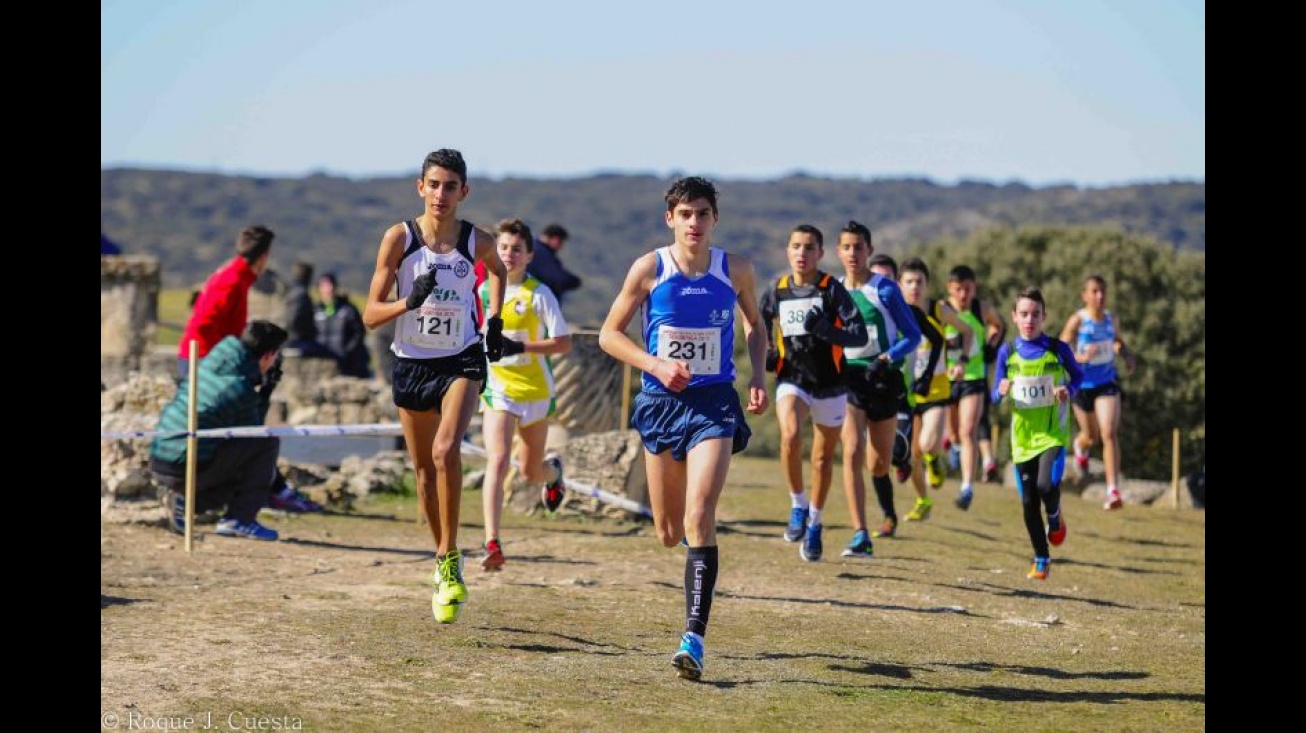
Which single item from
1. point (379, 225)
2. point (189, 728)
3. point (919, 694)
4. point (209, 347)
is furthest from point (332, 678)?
point (379, 225)

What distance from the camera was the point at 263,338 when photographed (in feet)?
43.9

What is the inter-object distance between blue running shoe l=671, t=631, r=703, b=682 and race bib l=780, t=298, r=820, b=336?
157 inches

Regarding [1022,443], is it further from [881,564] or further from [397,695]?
[397,695]

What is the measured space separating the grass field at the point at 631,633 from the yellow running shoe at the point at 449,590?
0.14m

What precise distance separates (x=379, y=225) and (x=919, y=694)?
583 ft

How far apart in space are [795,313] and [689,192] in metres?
3.39

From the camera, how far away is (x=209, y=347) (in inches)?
557

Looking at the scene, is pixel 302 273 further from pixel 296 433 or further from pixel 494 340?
pixel 494 340

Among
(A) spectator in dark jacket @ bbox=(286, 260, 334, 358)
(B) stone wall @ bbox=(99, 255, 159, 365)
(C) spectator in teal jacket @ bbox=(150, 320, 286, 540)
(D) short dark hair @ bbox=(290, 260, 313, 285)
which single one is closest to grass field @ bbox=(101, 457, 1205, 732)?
(C) spectator in teal jacket @ bbox=(150, 320, 286, 540)

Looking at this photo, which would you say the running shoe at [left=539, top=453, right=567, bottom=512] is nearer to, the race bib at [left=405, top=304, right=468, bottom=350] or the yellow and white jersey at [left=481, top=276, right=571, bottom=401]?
the yellow and white jersey at [left=481, top=276, right=571, bottom=401]

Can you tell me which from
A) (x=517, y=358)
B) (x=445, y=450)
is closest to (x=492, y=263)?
(x=445, y=450)

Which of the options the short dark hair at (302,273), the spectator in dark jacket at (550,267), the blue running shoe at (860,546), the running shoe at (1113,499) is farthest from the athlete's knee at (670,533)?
the short dark hair at (302,273)

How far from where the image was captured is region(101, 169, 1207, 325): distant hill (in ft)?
529

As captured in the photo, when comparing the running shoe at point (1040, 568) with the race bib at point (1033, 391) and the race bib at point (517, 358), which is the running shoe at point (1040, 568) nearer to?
the race bib at point (1033, 391)
